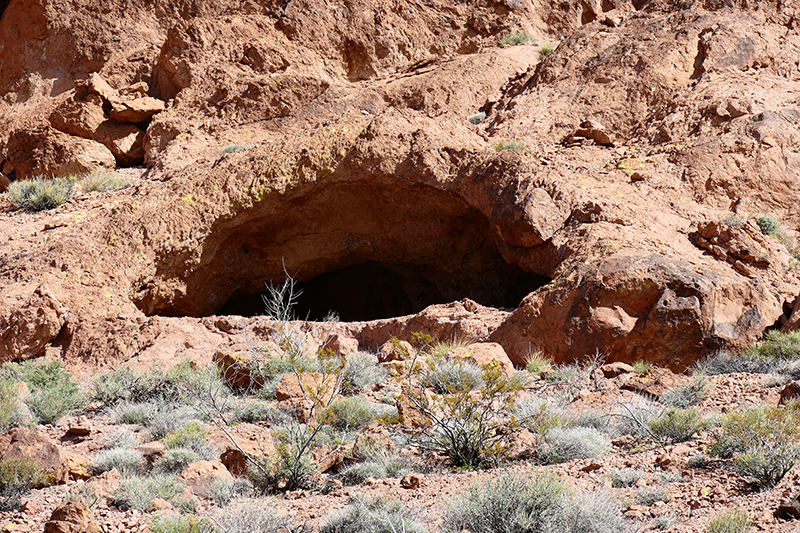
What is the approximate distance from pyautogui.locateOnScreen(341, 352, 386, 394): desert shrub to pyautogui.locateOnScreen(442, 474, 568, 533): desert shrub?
124 inches

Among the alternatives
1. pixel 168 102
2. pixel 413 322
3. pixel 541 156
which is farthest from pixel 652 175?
pixel 168 102

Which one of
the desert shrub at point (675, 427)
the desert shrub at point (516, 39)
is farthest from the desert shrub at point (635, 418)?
the desert shrub at point (516, 39)

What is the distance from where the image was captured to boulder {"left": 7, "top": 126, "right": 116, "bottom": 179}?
13.5 metres

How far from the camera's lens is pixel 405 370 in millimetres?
7270

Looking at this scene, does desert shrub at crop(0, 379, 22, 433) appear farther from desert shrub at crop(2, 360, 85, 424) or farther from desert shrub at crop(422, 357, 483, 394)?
desert shrub at crop(422, 357, 483, 394)

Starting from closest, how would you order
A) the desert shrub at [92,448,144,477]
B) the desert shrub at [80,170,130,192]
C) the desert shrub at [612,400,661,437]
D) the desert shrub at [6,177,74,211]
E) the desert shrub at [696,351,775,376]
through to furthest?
1. the desert shrub at [92,448,144,477]
2. the desert shrub at [612,400,661,437]
3. the desert shrub at [696,351,775,376]
4. the desert shrub at [6,177,74,211]
5. the desert shrub at [80,170,130,192]

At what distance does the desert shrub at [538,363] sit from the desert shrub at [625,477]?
9.38ft

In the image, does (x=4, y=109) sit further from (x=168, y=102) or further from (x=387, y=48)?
(x=387, y=48)

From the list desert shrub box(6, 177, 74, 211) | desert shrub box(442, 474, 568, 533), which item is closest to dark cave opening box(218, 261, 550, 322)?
desert shrub box(6, 177, 74, 211)

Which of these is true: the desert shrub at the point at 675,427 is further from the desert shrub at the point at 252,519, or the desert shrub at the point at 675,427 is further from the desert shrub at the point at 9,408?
the desert shrub at the point at 9,408

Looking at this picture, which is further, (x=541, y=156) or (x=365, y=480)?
(x=541, y=156)

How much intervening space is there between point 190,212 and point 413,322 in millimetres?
3365

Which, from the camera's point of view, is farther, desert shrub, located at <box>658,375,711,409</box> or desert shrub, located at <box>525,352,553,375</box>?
desert shrub, located at <box>525,352,553,375</box>

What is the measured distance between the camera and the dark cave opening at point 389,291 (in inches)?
418
